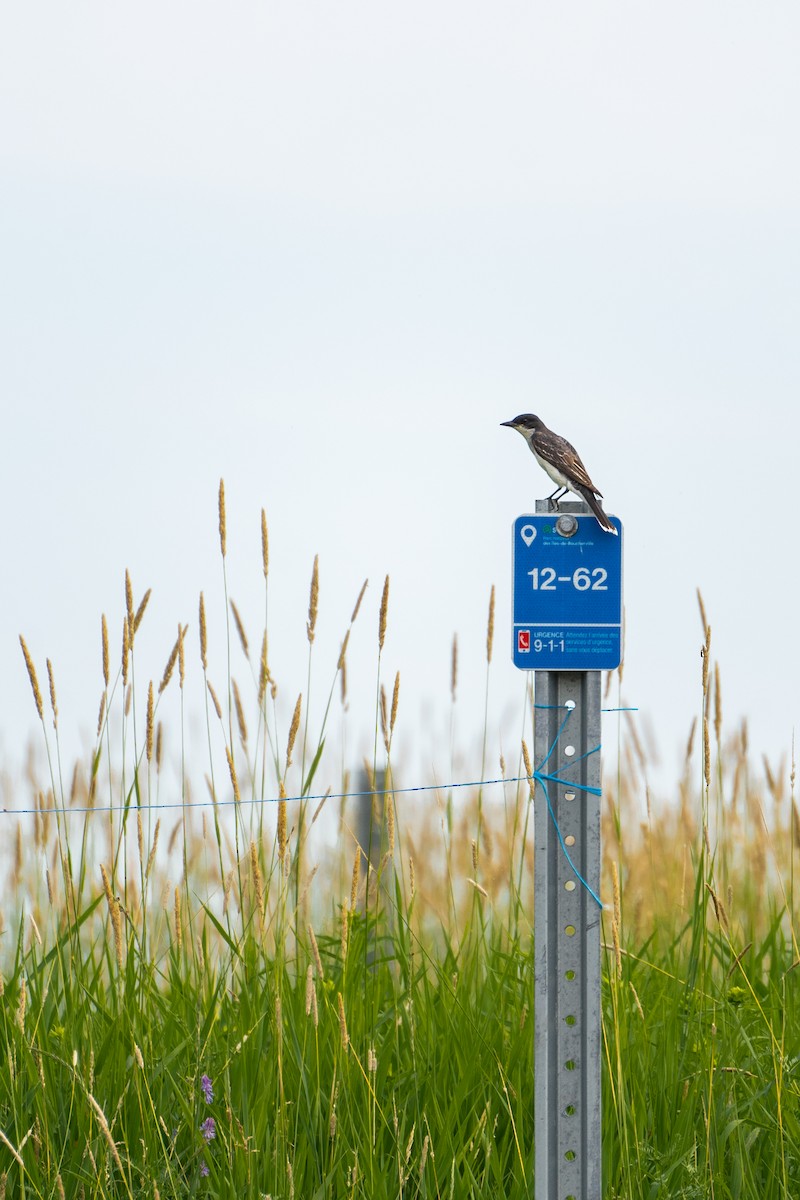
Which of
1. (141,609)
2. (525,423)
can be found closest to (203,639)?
(141,609)

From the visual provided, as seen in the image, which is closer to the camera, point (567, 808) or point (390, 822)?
point (567, 808)

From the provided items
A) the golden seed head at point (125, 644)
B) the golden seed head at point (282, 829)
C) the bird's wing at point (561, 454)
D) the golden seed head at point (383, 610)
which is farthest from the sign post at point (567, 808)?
the golden seed head at point (125, 644)

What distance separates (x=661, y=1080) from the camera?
10.3 feet

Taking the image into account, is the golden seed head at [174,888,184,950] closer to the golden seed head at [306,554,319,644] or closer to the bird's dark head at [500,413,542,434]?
Result: the golden seed head at [306,554,319,644]

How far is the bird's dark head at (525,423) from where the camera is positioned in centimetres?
318

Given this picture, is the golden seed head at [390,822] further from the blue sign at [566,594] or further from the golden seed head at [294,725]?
the blue sign at [566,594]

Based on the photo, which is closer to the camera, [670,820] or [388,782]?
[388,782]

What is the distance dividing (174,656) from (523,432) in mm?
1071

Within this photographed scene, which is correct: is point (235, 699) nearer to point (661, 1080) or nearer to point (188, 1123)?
point (188, 1123)

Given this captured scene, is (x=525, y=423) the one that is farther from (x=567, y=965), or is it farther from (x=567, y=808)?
(x=567, y=965)

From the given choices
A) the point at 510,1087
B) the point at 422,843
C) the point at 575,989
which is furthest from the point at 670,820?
the point at 575,989

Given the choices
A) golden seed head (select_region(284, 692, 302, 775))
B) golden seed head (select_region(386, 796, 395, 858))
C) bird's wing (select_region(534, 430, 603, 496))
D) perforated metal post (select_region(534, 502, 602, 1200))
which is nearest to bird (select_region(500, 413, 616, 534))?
bird's wing (select_region(534, 430, 603, 496))

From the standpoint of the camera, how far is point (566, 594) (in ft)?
8.34

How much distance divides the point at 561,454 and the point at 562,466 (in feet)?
0.15
